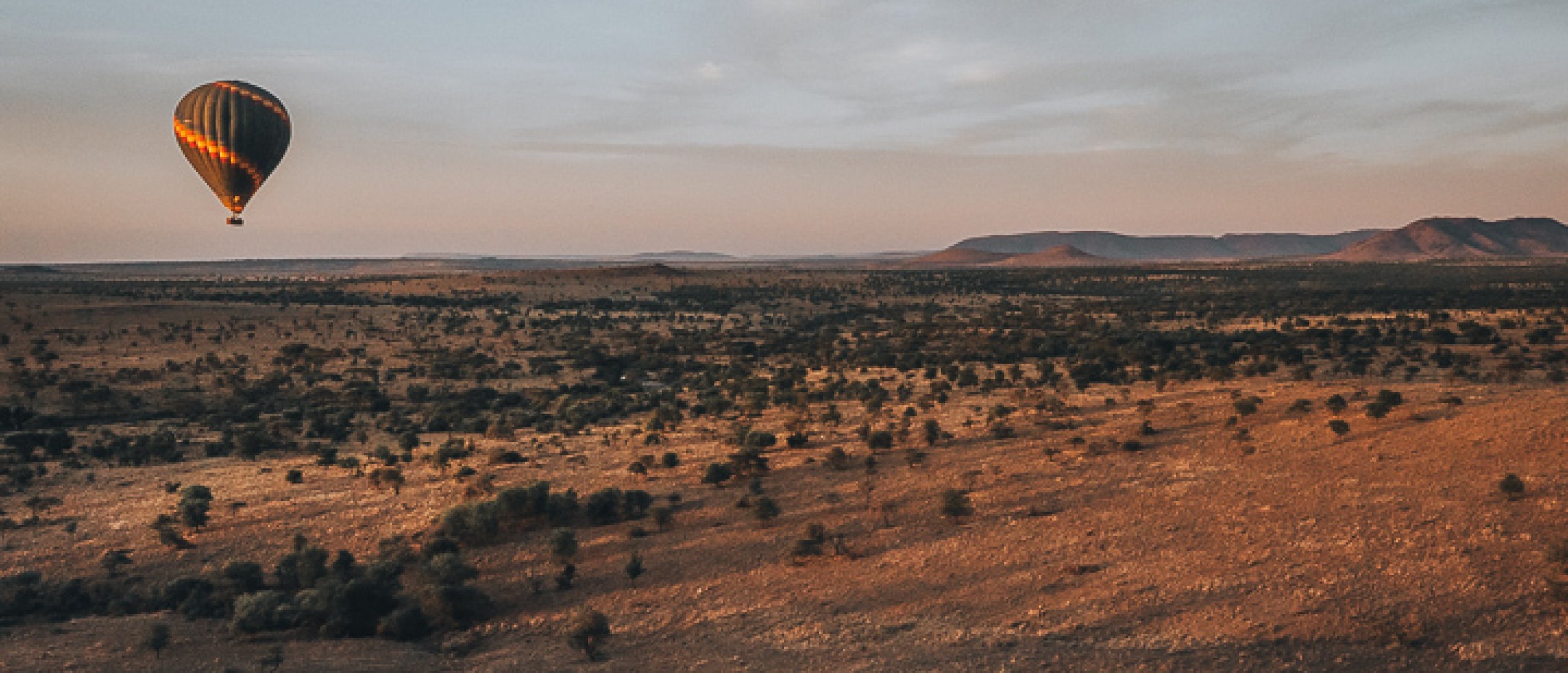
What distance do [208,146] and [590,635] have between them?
32.8 metres

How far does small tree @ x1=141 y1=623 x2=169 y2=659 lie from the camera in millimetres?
13062

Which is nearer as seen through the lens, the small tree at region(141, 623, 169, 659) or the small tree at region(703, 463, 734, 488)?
the small tree at region(141, 623, 169, 659)

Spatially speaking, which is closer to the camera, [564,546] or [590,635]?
[590,635]

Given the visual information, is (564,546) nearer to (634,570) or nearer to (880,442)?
(634,570)

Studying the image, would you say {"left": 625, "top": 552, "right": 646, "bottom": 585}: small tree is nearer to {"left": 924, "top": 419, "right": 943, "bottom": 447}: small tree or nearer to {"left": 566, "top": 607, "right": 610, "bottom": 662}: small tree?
{"left": 566, "top": 607, "right": 610, "bottom": 662}: small tree

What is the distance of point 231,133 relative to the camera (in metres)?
35.6

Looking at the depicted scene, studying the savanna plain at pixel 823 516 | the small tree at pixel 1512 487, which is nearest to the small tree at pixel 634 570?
the savanna plain at pixel 823 516

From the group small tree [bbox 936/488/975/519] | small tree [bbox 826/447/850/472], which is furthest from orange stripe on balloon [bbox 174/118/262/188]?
small tree [bbox 936/488/975/519]

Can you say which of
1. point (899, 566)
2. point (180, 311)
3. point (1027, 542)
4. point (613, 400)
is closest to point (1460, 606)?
point (1027, 542)

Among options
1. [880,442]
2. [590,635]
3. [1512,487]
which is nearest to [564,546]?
[590,635]

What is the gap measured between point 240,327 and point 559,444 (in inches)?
1918

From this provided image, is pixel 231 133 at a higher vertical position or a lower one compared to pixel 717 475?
higher

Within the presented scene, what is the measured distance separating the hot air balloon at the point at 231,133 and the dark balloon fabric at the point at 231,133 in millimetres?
24

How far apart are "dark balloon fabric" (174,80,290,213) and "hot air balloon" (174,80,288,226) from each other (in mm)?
24
